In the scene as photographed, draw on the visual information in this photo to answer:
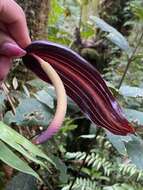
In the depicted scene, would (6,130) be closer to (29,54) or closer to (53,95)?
(29,54)

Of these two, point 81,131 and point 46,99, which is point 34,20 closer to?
point 46,99

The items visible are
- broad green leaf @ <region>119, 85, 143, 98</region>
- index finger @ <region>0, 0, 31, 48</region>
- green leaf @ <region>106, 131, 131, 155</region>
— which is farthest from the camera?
broad green leaf @ <region>119, 85, 143, 98</region>

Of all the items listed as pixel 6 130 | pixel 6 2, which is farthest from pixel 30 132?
pixel 6 2

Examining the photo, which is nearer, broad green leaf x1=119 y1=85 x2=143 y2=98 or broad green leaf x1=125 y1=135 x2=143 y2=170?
broad green leaf x1=125 y1=135 x2=143 y2=170

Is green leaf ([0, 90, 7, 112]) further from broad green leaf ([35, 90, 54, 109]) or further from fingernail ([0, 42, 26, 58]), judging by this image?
fingernail ([0, 42, 26, 58])

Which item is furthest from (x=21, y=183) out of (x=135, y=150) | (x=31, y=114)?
(x=135, y=150)

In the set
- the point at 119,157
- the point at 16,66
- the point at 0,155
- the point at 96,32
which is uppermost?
the point at 0,155

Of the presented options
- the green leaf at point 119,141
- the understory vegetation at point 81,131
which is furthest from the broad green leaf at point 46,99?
the green leaf at point 119,141

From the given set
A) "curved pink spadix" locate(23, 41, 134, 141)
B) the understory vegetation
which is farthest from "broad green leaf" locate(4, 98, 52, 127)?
"curved pink spadix" locate(23, 41, 134, 141)
